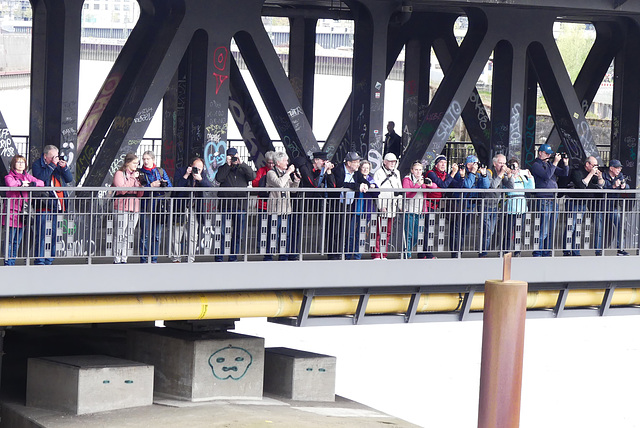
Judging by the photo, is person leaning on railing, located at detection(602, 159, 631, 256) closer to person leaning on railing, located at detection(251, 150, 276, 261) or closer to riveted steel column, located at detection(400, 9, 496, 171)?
riveted steel column, located at detection(400, 9, 496, 171)

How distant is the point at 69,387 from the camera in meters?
20.0

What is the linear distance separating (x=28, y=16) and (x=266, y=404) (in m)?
54.4

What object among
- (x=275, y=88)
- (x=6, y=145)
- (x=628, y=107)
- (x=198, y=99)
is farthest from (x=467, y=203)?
(x=6, y=145)

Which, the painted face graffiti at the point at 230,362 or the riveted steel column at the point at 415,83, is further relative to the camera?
the riveted steel column at the point at 415,83

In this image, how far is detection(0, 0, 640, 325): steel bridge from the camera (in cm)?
1753

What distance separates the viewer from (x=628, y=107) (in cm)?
2352

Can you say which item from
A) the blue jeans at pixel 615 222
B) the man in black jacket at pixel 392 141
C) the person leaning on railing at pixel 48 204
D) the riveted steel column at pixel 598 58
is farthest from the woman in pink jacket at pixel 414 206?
the man in black jacket at pixel 392 141

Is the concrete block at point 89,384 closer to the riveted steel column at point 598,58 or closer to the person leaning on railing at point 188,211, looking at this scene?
the person leaning on railing at point 188,211

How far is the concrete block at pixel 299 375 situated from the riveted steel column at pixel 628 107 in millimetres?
6943

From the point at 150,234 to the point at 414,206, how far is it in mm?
4077

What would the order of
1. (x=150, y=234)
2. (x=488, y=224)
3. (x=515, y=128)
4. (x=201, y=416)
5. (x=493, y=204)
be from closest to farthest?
(x=150, y=234), (x=488, y=224), (x=493, y=204), (x=201, y=416), (x=515, y=128)

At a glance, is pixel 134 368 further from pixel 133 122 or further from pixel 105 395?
pixel 133 122

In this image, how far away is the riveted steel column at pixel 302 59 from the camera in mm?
28500

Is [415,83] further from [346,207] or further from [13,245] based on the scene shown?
[13,245]
